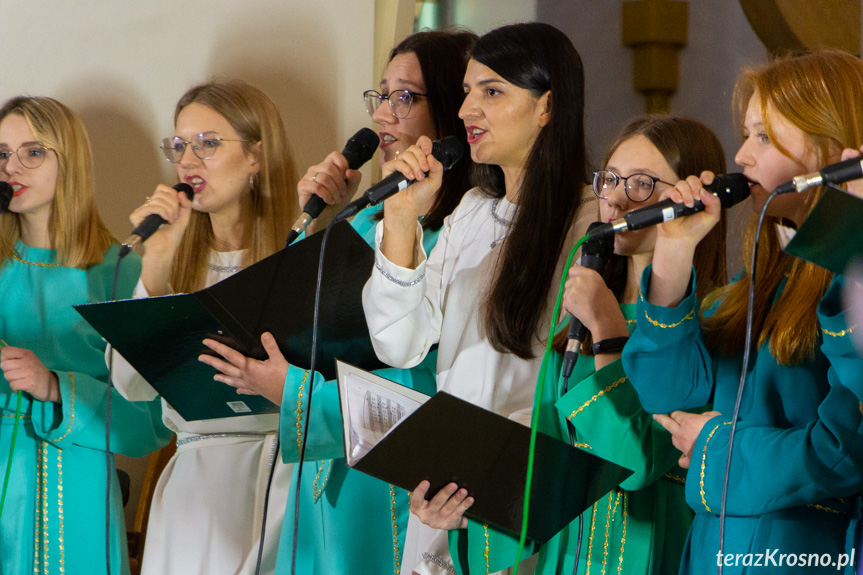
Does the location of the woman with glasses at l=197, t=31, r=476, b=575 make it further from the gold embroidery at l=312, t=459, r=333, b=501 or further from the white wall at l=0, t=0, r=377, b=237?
the white wall at l=0, t=0, r=377, b=237

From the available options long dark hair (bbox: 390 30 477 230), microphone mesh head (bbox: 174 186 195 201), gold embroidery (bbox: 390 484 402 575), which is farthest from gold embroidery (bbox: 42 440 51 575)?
long dark hair (bbox: 390 30 477 230)

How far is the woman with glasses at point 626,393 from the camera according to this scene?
213 cm

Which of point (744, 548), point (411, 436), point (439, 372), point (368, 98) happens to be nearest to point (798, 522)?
point (744, 548)

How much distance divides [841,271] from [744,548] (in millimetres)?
547

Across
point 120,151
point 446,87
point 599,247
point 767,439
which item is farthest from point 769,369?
point 120,151

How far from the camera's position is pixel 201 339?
2.40 meters

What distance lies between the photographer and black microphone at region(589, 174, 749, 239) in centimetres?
186

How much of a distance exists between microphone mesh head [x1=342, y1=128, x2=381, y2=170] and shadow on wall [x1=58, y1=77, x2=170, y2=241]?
110 centimetres

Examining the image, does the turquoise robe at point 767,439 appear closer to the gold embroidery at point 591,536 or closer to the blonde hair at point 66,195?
the gold embroidery at point 591,536

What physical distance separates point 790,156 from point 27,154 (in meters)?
2.39

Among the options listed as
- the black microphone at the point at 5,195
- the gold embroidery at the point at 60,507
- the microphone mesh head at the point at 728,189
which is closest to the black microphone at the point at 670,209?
the microphone mesh head at the point at 728,189

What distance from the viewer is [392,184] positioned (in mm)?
2199

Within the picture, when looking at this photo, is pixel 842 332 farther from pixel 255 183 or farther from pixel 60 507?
pixel 60 507

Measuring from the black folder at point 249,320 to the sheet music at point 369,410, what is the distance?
31 centimetres
